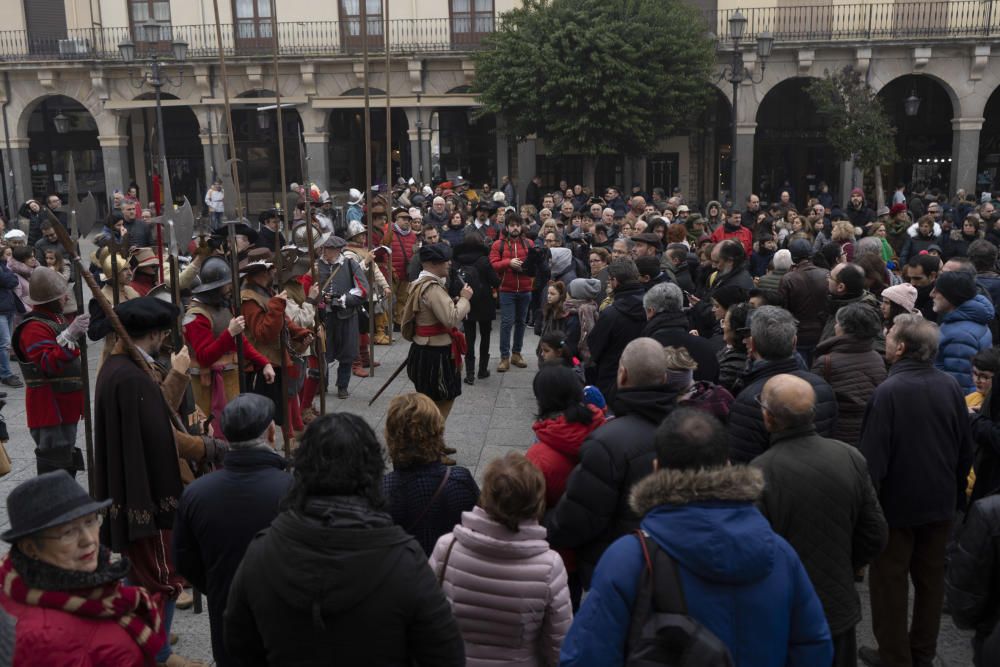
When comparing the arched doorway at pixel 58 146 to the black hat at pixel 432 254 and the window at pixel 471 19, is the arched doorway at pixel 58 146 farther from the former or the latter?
the black hat at pixel 432 254

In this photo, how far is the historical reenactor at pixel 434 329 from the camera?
24.6ft

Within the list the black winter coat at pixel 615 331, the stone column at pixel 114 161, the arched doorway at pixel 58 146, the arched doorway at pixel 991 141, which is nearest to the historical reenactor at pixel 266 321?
the black winter coat at pixel 615 331

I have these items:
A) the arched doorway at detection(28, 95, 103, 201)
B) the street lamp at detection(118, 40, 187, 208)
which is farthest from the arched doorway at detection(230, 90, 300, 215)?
the arched doorway at detection(28, 95, 103, 201)

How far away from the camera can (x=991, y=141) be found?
27219 mm

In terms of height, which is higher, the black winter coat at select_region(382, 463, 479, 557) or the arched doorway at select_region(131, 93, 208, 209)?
the arched doorway at select_region(131, 93, 208, 209)

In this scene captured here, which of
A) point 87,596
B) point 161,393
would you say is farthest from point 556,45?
point 87,596

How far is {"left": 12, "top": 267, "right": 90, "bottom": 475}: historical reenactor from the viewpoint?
5.93m

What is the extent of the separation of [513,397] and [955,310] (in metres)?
4.56

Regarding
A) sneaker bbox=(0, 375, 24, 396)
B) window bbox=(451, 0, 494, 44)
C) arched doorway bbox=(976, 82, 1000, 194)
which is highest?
window bbox=(451, 0, 494, 44)

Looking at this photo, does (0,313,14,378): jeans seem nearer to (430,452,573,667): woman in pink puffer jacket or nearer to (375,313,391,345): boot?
(375,313,391,345): boot

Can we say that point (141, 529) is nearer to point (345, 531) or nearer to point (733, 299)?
point (345, 531)

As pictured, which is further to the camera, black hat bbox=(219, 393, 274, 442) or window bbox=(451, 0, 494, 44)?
window bbox=(451, 0, 494, 44)

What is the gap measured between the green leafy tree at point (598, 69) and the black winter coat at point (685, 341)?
16.2 m

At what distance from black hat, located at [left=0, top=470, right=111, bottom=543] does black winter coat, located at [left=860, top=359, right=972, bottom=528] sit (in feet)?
11.1
